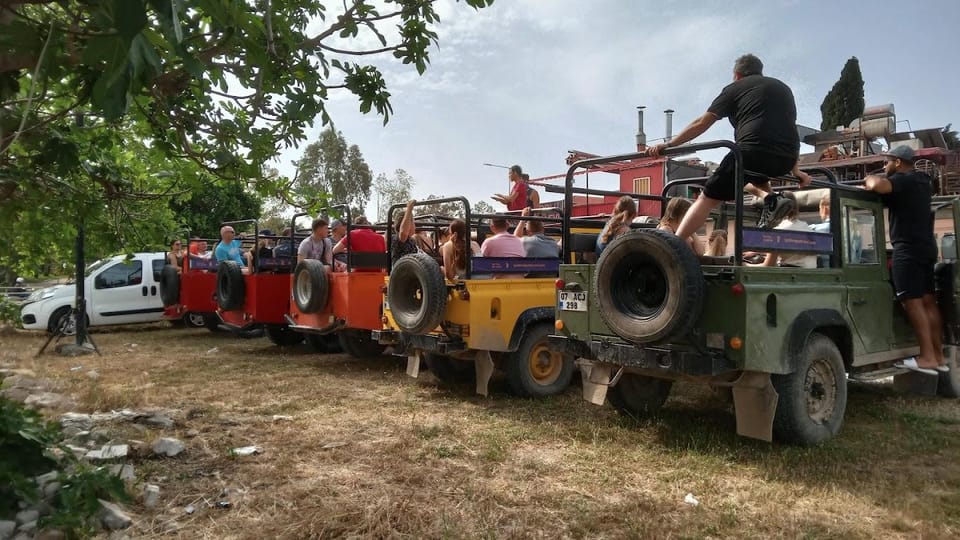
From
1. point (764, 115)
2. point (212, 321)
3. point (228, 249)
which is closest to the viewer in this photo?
point (764, 115)

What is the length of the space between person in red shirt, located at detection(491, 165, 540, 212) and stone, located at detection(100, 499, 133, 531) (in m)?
6.32

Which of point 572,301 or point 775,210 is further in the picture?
point 775,210

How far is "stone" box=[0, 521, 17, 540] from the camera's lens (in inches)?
119

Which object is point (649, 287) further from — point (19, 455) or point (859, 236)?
point (19, 455)

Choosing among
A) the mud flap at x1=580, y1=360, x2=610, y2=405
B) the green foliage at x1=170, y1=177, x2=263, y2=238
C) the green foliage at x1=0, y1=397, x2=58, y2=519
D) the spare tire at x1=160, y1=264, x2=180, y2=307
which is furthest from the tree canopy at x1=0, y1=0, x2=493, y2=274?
the green foliage at x1=170, y1=177, x2=263, y2=238

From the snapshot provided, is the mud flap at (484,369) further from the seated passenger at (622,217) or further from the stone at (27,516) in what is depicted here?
the stone at (27,516)

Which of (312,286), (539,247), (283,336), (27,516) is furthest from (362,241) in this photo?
(27,516)

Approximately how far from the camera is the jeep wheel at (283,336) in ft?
35.7

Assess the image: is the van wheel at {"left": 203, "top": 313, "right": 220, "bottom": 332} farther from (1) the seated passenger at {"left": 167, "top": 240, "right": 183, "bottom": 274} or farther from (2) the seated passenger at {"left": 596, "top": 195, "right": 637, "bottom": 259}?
(2) the seated passenger at {"left": 596, "top": 195, "right": 637, "bottom": 259}

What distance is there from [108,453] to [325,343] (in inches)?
231

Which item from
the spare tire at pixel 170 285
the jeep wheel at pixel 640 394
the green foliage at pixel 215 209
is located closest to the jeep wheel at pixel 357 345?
the jeep wheel at pixel 640 394

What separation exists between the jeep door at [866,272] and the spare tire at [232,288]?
27.3 ft

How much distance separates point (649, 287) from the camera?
4840mm

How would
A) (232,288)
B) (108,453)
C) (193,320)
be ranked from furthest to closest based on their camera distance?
(193,320) → (232,288) → (108,453)
